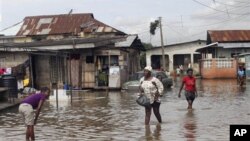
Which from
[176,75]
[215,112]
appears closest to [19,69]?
[215,112]

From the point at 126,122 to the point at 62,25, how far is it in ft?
117

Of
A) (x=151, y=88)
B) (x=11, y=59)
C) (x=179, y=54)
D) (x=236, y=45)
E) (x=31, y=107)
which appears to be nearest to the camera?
(x=31, y=107)

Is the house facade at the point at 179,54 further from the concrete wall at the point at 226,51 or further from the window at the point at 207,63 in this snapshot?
the window at the point at 207,63

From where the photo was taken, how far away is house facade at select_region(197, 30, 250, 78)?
1841 inches

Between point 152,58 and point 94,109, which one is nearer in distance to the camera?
point 94,109

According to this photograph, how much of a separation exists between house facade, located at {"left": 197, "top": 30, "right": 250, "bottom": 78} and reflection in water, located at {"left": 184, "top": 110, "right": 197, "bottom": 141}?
3029 cm

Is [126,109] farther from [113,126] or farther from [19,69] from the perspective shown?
[19,69]

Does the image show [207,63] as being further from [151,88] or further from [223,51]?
[151,88]

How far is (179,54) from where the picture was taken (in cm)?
6062

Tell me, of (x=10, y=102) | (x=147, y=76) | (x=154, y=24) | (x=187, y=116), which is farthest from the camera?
(x=154, y=24)

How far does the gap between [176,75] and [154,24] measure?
1377 cm

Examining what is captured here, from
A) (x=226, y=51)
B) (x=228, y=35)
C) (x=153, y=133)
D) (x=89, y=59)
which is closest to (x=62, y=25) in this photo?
(x=226, y=51)

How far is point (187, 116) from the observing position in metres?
16.2

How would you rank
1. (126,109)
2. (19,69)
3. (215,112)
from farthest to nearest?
(19,69) → (126,109) → (215,112)
